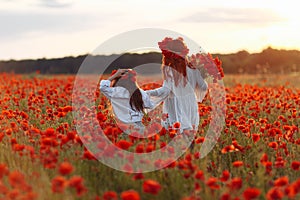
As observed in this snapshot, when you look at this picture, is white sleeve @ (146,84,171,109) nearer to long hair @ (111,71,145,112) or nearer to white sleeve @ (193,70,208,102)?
long hair @ (111,71,145,112)

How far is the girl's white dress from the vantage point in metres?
6.09

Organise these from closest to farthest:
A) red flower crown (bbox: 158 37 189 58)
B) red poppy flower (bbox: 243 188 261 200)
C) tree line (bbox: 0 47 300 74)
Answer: red poppy flower (bbox: 243 188 261 200)
red flower crown (bbox: 158 37 189 58)
tree line (bbox: 0 47 300 74)

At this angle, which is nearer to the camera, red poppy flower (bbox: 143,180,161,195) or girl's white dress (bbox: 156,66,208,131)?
red poppy flower (bbox: 143,180,161,195)

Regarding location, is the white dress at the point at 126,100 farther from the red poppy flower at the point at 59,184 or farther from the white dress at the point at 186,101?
the red poppy flower at the point at 59,184

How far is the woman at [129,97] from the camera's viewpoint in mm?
5965

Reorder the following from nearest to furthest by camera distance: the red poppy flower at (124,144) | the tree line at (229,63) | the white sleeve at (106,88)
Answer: the red poppy flower at (124,144) → the white sleeve at (106,88) → the tree line at (229,63)

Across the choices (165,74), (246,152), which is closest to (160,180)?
(246,152)

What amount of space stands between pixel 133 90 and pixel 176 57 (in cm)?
69

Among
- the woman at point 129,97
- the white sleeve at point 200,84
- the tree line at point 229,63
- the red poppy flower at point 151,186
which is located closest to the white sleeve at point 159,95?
the woman at point 129,97

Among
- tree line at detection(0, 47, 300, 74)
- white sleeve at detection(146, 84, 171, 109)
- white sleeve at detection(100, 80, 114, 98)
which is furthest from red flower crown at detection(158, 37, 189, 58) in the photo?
tree line at detection(0, 47, 300, 74)

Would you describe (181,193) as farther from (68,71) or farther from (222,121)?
(68,71)

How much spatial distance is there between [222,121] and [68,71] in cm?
2117

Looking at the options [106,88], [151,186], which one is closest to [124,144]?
[151,186]

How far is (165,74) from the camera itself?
601cm
